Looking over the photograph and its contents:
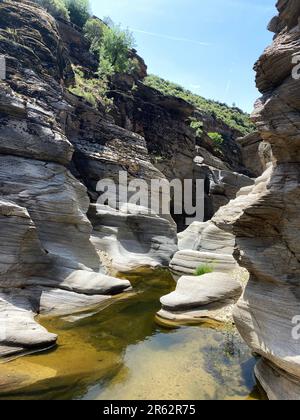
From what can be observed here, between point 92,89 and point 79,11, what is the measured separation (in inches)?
939

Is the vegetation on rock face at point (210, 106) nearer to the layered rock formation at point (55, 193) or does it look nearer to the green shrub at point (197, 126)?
the green shrub at point (197, 126)

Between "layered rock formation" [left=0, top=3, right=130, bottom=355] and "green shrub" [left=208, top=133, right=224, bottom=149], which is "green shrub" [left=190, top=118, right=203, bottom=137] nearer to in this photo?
"green shrub" [left=208, top=133, right=224, bottom=149]

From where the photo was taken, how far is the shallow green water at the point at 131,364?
384 inches

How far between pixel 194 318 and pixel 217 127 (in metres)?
54.1

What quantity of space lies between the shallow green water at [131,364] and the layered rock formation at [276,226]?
157cm

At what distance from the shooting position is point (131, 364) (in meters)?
11.6

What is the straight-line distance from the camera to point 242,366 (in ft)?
38.2

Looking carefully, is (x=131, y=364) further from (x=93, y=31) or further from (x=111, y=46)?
(x=93, y=31)

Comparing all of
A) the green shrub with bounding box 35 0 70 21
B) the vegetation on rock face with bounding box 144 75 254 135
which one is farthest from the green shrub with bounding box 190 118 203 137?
the green shrub with bounding box 35 0 70 21

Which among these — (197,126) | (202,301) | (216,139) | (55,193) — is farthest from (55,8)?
(202,301)

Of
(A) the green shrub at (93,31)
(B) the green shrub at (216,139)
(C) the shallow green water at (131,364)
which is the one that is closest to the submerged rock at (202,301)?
(C) the shallow green water at (131,364)

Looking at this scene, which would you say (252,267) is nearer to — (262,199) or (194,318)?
(262,199)

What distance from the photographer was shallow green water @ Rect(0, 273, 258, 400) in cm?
977
